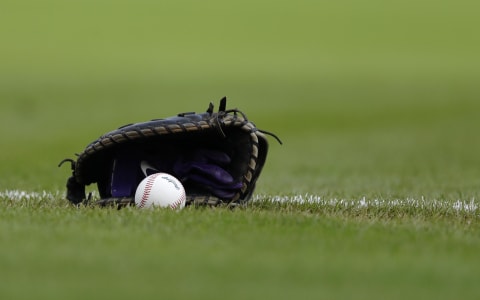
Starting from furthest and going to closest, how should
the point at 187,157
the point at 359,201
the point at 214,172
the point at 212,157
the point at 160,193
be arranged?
1. the point at 359,201
2. the point at 187,157
3. the point at 212,157
4. the point at 214,172
5. the point at 160,193

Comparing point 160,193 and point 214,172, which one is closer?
point 160,193

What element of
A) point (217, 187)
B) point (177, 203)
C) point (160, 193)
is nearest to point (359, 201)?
point (217, 187)

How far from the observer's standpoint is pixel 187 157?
6.45m

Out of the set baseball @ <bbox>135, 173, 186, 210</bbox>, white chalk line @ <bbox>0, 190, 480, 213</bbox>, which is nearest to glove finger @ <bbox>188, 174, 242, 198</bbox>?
baseball @ <bbox>135, 173, 186, 210</bbox>

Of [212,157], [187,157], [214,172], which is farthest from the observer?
[187,157]

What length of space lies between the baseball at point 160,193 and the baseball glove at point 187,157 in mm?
225

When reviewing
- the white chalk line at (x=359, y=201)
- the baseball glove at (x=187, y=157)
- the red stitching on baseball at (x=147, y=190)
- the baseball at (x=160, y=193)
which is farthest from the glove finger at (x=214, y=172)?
the white chalk line at (x=359, y=201)

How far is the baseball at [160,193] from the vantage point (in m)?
5.80

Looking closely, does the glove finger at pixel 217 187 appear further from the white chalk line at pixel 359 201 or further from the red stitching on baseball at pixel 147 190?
the white chalk line at pixel 359 201

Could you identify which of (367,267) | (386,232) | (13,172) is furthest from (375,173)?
(367,267)

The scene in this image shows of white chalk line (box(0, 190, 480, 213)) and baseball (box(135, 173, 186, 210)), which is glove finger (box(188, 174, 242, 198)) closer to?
baseball (box(135, 173, 186, 210))

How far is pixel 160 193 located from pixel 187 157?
0.70 metres

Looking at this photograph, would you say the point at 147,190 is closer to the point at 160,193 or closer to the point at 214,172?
the point at 160,193

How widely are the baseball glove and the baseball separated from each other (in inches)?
8.9
